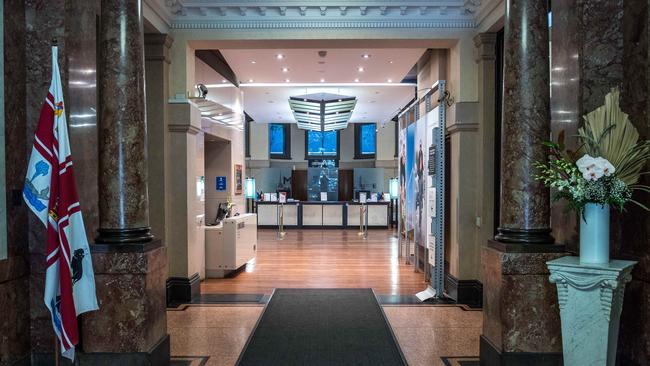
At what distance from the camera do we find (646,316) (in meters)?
2.94

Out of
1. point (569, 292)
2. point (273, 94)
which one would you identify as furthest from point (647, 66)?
point (273, 94)

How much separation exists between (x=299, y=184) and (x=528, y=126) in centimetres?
1690

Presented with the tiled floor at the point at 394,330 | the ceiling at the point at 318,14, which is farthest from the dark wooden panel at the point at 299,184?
the tiled floor at the point at 394,330

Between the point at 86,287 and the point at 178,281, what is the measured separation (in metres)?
3.00

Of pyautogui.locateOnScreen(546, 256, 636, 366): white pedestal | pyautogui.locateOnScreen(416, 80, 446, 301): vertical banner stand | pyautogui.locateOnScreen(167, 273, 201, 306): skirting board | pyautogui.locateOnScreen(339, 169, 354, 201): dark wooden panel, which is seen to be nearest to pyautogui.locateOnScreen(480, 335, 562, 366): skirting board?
pyautogui.locateOnScreen(546, 256, 636, 366): white pedestal

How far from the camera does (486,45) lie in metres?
5.55

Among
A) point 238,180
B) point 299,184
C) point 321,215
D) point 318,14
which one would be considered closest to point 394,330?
point 318,14

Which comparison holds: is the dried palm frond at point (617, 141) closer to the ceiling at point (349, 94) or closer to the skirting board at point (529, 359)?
the skirting board at point (529, 359)

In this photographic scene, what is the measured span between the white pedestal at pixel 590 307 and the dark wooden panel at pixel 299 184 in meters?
17.3

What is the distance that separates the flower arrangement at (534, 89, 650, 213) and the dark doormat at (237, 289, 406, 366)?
2.16 m

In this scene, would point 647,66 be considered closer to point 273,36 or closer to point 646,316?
point 646,316

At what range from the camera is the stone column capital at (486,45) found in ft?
18.0

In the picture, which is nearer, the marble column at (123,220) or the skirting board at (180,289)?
the marble column at (123,220)

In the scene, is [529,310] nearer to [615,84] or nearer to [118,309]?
[615,84]
